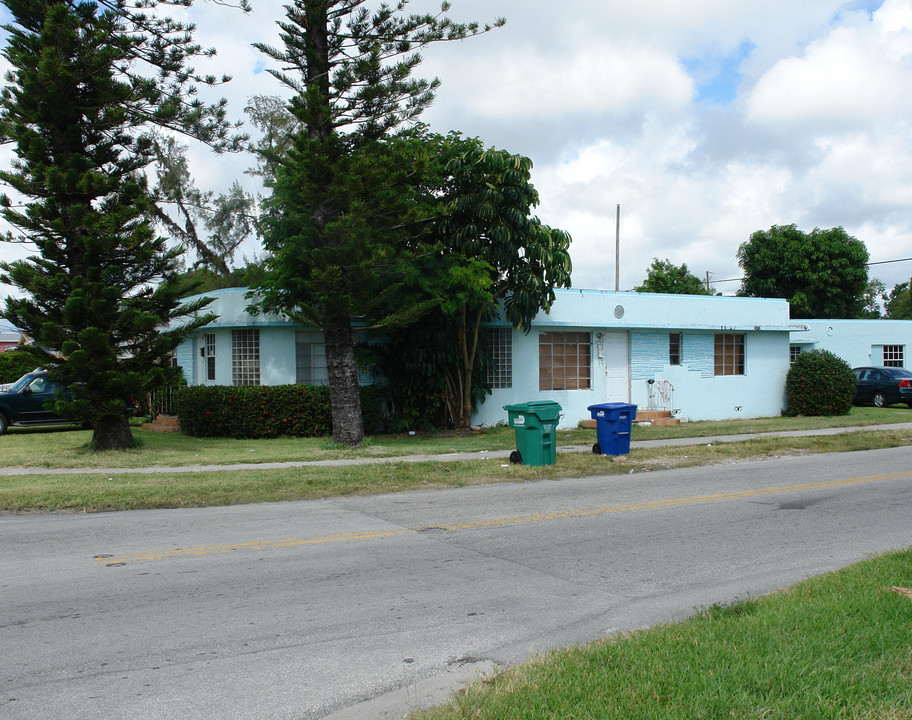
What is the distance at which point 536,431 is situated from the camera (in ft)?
45.6

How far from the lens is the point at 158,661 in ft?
16.3

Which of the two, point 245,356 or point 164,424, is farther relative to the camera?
point 164,424

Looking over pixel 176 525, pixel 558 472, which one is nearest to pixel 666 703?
pixel 176 525

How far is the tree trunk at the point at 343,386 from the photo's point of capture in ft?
57.1

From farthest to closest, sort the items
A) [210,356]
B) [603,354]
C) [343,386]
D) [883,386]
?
[883,386] < [603,354] < [210,356] < [343,386]

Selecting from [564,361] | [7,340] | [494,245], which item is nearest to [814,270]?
[564,361]

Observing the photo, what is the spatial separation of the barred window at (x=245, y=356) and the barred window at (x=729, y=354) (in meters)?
14.3

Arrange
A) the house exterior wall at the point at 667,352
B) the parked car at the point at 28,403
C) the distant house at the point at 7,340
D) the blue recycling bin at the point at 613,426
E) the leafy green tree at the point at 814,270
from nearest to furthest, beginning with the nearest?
1. the blue recycling bin at the point at 613,426
2. the parked car at the point at 28,403
3. the house exterior wall at the point at 667,352
4. the leafy green tree at the point at 814,270
5. the distant house at the point at 7,340

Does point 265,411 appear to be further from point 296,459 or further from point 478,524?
point 478,524

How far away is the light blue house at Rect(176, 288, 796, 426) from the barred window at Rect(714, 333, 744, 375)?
0.11 feet

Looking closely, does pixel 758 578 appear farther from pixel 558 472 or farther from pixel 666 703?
pixel 558 472

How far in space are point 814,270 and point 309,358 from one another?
113 ft

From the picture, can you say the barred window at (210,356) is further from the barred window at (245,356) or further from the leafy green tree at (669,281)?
the leafy green tree at (669,281)

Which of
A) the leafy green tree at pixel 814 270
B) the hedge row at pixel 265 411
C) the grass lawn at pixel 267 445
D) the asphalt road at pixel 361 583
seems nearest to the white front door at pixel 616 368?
the grass lawn at pixel 267 445
